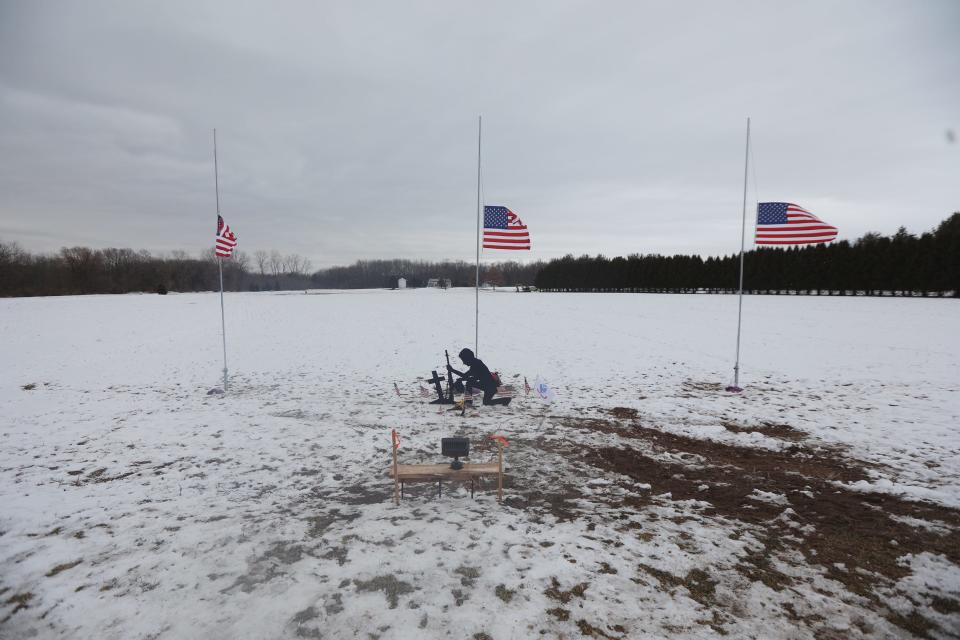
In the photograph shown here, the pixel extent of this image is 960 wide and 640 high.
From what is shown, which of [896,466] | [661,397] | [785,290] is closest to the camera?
[896,466]

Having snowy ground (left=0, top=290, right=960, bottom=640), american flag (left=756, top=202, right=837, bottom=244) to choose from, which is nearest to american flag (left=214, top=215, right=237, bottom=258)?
snowy ground (left=0, top=290, right=960, bottom=640)

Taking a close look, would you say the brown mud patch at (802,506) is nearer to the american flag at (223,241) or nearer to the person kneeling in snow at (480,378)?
the person kneeling in snow at (480,378)

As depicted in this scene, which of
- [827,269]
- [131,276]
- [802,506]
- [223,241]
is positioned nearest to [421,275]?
[131,276]

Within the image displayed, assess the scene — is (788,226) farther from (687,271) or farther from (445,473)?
(687,271)

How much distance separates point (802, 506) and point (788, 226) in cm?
942

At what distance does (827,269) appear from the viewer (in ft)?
203

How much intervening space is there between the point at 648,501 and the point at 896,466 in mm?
5084

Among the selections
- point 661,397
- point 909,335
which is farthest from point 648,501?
point 909,335

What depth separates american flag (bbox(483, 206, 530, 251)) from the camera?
12.9 meters

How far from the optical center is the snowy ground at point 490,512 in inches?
166

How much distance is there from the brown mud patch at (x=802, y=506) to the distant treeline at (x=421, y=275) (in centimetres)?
13564

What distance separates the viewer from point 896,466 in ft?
25.1

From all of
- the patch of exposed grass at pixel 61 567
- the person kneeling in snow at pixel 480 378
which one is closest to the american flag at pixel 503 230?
the person kneeling in snow at pixel 480 378

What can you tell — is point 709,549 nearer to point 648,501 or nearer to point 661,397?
point 648,501
